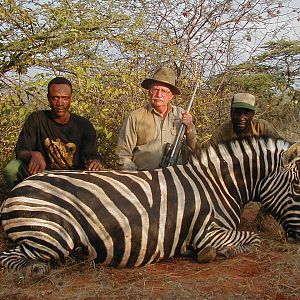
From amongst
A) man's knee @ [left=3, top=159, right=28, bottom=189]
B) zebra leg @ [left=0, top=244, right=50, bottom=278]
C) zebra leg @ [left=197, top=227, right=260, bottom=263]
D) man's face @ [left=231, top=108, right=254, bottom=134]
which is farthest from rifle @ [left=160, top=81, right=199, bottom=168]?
zebra leg @ [left=0, top=244, right=50, bottom=278]

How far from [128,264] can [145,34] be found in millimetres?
2865

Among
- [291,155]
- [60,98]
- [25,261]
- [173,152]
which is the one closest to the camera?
[25,261]

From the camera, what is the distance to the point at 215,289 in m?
3.16

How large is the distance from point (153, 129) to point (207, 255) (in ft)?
5.45

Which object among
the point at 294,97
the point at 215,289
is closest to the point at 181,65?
the point at 215,289

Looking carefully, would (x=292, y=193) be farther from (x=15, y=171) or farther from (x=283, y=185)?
(x=15, y=171)

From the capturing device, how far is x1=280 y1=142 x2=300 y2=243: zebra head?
401 cm

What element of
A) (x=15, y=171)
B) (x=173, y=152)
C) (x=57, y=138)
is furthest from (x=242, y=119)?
(x=15, y=171)

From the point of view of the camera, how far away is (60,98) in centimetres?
464

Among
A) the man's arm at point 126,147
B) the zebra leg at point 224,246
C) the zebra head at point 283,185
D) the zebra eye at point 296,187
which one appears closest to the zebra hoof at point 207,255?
the zebra leg at point 224,246

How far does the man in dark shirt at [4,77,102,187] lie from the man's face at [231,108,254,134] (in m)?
1.33

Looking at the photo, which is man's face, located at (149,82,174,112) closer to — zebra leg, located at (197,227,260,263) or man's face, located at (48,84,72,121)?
man's face, located at (48,84,72,121)

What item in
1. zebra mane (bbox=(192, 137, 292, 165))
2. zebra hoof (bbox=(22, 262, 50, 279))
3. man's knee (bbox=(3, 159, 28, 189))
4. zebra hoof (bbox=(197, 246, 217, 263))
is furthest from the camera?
man's knee (bbox=(3, 159, 28, 189))

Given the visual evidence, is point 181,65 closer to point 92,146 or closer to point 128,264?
point 92,146
